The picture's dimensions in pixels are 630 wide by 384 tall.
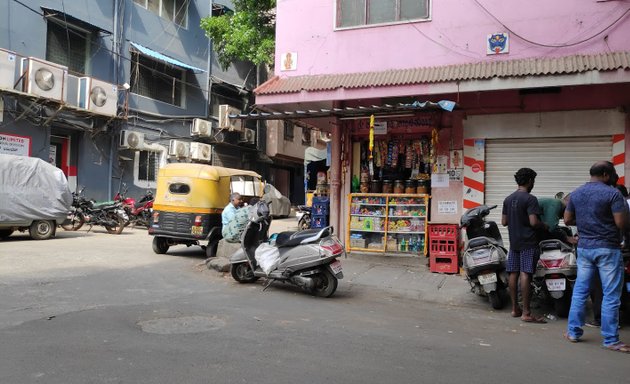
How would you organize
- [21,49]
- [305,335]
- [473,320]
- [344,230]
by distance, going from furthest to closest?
[21,49] < [344,230] < [473,320] < [305,335]

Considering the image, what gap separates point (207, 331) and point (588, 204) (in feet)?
13.2

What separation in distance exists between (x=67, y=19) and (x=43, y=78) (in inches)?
108

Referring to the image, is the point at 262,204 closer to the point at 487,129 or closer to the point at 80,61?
the point at 487,129

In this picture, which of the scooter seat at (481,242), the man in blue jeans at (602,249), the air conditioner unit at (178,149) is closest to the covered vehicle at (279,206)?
the air conditioner unit at (178,149)

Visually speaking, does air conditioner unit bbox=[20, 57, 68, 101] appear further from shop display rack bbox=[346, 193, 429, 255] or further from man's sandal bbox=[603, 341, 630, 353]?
man's sandal bbox=[603, 341, 630, 353]

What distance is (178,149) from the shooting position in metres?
19.5

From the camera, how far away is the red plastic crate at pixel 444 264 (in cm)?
880

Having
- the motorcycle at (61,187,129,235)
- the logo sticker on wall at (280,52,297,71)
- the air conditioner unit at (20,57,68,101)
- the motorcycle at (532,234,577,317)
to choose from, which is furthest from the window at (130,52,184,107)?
the motorcycle at (532,234,577,317)

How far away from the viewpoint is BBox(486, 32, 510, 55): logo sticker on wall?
9.03m

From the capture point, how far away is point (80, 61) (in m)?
16.5

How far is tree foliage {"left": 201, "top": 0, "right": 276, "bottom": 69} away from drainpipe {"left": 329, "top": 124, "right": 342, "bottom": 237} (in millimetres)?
7972

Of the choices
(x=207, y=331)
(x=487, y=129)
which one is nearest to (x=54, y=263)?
(x=207, y=331)

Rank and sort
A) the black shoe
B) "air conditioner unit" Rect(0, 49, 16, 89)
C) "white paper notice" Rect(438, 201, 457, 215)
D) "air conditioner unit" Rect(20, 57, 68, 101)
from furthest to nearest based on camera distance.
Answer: "air conditioner unit" Rect(20, 57, 68, 101) < "air conditioner unit" Rect(0, 49, 16, 89) < "white paper notice" Rect(438, 201, 457, 215) < the black shoe

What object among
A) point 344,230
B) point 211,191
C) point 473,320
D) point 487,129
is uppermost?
point 487,129
